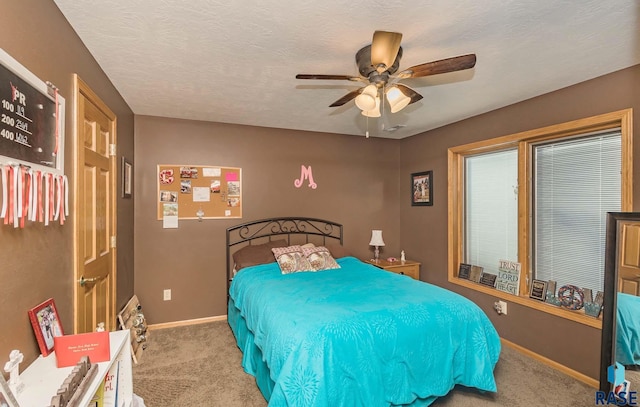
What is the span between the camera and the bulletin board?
11.5 feet

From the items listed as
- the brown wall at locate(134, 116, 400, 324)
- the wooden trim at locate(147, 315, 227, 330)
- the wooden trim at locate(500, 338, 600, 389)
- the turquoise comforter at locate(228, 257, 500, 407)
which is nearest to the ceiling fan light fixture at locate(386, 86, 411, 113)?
the turquoise comforter at locate(228, 257, 500, 407)

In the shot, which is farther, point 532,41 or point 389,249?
point 389,249

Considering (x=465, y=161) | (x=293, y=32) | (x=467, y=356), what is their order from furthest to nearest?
1. (x=465, y=161)
2. (x=467, y=356)
3. (x=293, y=32)

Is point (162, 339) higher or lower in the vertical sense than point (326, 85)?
lower

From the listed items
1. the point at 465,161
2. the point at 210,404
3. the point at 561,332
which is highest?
the point at 465,161

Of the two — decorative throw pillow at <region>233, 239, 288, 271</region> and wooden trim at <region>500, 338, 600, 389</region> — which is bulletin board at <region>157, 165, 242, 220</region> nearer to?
decorative throw pillow at <region>233, 239, 288, 271</region>

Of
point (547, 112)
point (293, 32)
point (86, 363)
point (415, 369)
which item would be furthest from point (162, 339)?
Result: point (547, 112)

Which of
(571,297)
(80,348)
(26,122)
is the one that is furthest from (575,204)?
(26,122)

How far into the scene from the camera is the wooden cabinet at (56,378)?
44.1 inches

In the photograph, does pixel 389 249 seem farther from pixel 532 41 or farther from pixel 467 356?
pixel 532 41

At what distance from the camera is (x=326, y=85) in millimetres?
2574

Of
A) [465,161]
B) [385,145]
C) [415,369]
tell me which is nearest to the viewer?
[415,369]

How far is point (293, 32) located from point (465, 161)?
288 cm

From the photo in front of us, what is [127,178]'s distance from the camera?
3.02m
